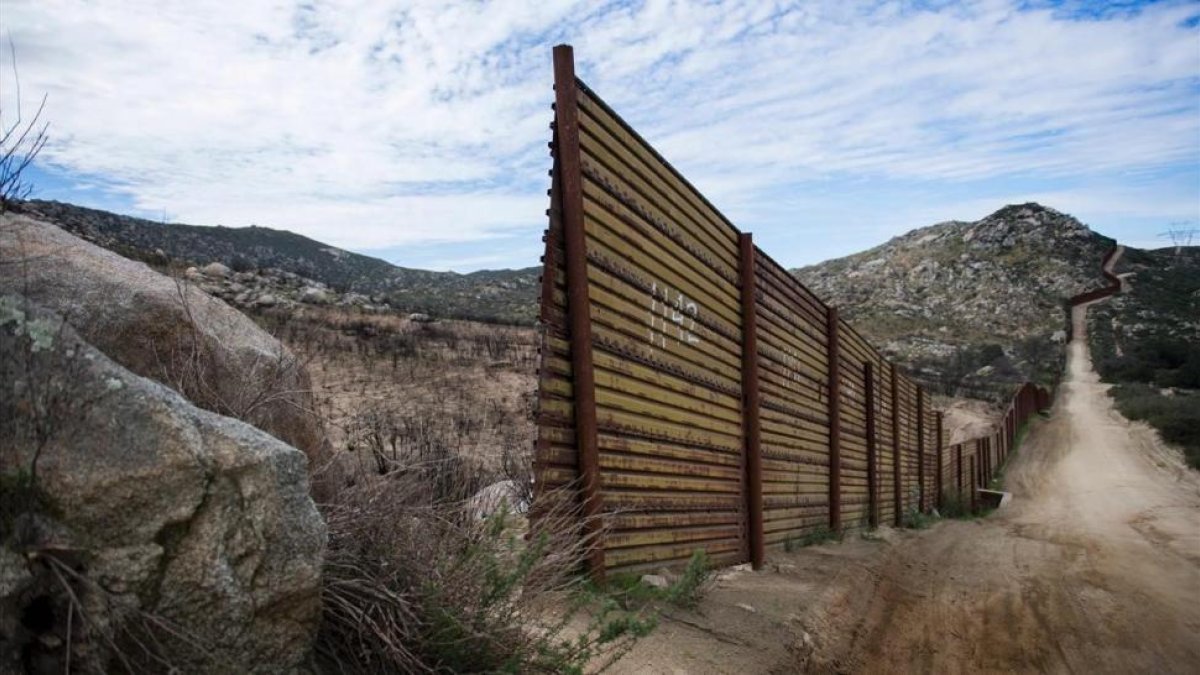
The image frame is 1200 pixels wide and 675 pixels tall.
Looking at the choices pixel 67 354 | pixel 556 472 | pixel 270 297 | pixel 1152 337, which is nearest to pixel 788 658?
pixel 556 472

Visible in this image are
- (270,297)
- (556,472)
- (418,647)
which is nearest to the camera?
(418,647)

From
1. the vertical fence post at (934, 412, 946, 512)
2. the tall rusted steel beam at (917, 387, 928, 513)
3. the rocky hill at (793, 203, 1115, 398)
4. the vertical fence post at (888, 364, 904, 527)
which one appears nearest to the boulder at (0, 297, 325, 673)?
the vertical fence post at (888, 364, 904, 527)

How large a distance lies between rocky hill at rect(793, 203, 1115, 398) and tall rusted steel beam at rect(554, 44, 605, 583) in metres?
40.7

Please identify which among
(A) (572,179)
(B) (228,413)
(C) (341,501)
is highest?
(A) (572,179)

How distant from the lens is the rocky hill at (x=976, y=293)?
50438mm

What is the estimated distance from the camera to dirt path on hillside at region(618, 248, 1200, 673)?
5.23 metres

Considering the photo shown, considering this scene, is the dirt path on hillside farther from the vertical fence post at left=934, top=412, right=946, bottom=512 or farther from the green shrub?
the green shrub

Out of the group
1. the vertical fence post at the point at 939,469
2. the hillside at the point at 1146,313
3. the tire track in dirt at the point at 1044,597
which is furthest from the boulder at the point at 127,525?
the hillside at the point at 1146,313

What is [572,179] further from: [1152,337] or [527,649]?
[1152,337]

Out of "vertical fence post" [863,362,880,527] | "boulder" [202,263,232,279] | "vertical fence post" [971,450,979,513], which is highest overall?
"boulder" [202,263,232,279]

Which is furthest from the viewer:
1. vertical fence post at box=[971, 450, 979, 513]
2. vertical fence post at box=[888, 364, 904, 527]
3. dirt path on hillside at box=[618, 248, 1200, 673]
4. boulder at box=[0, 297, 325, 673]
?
vertical fence post at box=[971, 450, 979, 513]

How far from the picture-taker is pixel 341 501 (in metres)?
3.11

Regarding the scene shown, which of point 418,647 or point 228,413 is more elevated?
point 228,413

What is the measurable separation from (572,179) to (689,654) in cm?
277
